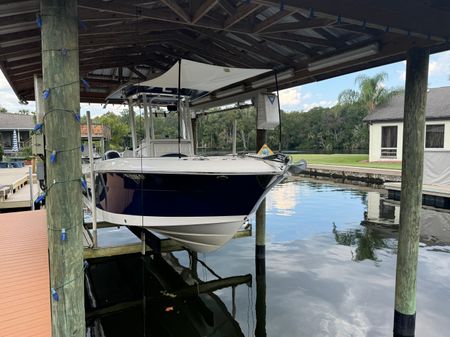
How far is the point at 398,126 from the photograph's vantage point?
2245cm

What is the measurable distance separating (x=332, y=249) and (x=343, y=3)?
695 cm

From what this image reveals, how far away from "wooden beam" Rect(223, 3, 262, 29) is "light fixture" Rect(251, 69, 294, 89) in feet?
7.25

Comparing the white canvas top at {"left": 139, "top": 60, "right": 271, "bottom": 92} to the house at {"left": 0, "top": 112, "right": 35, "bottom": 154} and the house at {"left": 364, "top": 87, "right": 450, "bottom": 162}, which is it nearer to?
the house at {"left": 364, "top": 87, "right": 450, "bottom": 162}

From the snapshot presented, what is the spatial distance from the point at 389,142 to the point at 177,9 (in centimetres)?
2330

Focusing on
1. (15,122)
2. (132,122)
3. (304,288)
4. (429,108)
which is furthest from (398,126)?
(15,122)

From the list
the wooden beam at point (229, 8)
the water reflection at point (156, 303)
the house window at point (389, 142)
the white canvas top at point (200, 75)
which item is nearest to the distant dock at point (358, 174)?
the house window at point (389, 142)

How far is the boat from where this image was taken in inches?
172

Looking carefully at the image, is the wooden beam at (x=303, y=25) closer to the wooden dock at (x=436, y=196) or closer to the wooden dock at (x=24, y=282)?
the wooden dock at (x=24, y=282)

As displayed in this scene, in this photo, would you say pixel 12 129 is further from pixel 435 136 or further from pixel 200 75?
pixel 435 136

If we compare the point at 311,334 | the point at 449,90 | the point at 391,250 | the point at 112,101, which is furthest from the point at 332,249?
the point at 449,90

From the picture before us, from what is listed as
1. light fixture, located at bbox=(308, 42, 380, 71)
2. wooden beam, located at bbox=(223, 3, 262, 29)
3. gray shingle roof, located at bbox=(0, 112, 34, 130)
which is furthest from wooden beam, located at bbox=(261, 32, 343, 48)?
gray shingle roof, located at bbox=(0, 112, 34, 130)

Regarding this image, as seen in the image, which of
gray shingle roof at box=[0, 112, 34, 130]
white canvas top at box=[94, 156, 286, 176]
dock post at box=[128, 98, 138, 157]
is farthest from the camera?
gray shingle roof at box=[0, 112, 34, 130]

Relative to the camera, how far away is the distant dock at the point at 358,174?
17.4 metres

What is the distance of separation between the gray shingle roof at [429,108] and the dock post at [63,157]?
2217 centimetres
